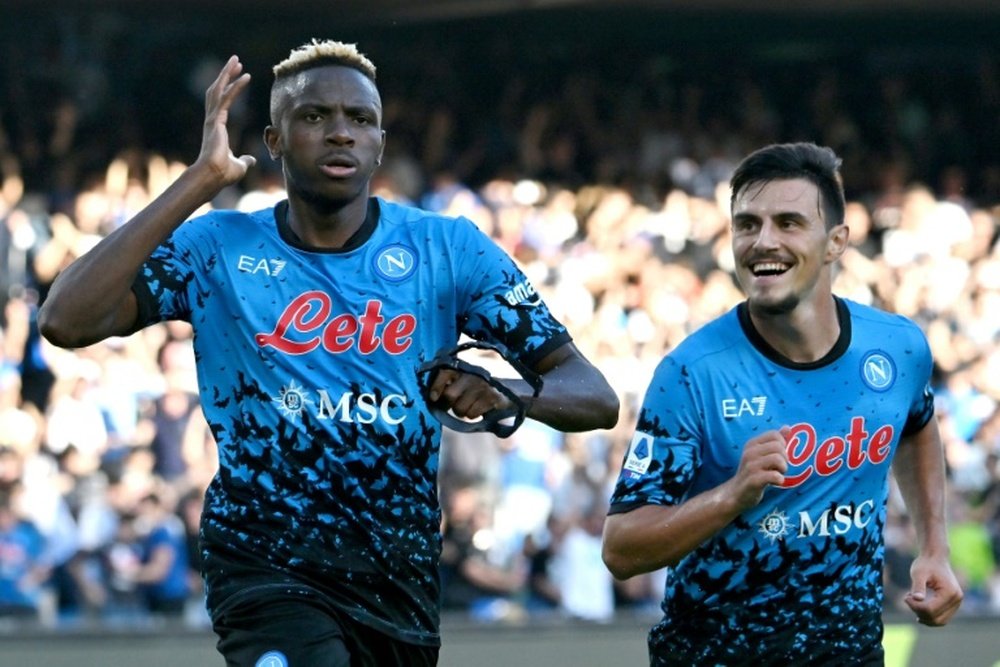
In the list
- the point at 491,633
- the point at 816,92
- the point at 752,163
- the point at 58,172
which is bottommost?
the point at 491,633

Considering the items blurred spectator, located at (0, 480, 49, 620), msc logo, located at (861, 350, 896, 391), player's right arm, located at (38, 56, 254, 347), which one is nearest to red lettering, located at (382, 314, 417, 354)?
player's right arm, located at (38, 56, 254, 347)

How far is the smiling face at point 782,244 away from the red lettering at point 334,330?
1.09 m

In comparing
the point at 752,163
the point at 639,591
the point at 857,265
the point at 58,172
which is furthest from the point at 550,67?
the point at 752,163

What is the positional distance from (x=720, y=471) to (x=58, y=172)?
10807 millimetres

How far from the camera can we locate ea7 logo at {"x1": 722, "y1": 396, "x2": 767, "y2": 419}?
5430mm

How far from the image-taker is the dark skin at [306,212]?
4.77m

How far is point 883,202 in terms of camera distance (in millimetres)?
18094

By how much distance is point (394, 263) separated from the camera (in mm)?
5258

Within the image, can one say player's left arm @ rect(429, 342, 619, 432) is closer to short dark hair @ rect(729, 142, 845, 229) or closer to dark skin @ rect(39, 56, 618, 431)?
dark skin @ rect(39, 56, 618, 431)

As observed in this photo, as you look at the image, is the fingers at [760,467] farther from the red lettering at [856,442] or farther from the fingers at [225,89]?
the fingers at [225,89]

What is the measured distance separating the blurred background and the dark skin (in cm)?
513

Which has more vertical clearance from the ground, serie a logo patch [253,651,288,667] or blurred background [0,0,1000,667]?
blurred background [0,0,1000,667]

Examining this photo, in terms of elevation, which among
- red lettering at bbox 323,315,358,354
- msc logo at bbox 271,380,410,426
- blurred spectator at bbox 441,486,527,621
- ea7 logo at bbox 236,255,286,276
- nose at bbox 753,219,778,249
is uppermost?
nose at bbox 753,219,778,249

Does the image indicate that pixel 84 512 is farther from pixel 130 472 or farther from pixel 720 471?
pixel 720 471
